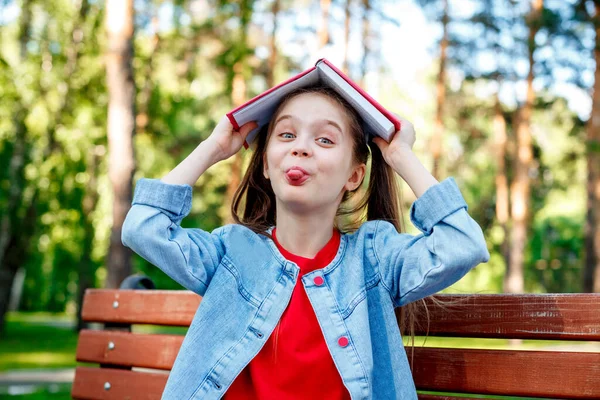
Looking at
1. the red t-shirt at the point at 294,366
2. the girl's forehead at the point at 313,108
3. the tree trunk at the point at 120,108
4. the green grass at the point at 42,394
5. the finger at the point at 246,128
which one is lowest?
the green grass at the point at 42,394

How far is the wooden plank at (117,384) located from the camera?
294 cm

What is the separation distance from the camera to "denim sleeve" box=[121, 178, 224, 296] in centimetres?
222

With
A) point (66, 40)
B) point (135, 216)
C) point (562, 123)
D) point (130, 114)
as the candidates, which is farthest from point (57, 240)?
point (135, 216)

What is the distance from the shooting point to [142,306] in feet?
10.1

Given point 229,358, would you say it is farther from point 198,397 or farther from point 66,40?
point 66,40

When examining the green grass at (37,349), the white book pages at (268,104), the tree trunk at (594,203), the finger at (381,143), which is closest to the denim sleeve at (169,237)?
the white book pages at (268,104)

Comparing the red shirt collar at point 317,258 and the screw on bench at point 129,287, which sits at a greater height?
the red shirt collar at point 317,258

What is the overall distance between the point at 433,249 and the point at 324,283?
1.15 feet

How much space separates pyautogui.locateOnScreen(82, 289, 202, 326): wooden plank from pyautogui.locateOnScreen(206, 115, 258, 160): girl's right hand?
0.65 meters

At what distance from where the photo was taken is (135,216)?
88.7 inches

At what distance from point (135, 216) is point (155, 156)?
557 inches

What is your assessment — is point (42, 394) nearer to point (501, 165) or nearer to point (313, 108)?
point (313, 108)

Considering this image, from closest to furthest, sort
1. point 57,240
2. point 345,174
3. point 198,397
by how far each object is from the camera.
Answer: point 198,397
point 345,174
point 57,240

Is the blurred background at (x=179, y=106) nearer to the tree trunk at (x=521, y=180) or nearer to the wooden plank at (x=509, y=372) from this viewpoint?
the tree trunk at (x=521, y=180)
